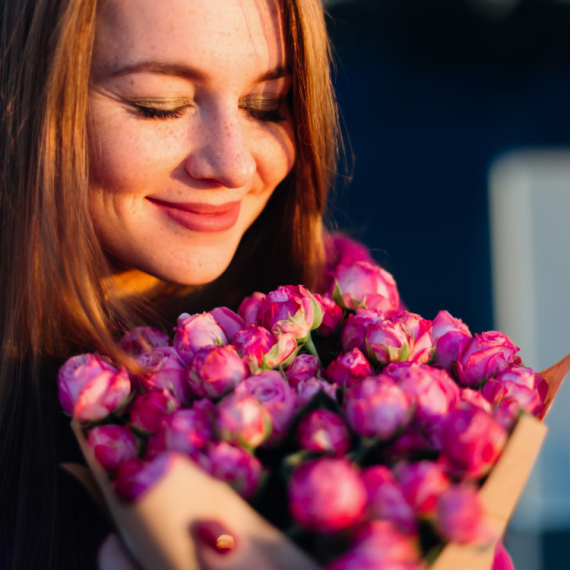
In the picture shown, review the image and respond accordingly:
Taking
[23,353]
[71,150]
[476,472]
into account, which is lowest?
[23,353]

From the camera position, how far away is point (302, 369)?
56cm

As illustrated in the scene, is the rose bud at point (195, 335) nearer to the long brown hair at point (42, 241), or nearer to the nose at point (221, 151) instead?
the long brown hair at point (42, 241)

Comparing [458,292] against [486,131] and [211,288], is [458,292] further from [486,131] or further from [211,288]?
[211,288]

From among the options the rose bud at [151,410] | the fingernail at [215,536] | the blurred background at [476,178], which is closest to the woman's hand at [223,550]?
the fingernail at [215,536]

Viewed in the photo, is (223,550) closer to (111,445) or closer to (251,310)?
(111,445)

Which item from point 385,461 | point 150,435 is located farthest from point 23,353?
point 385,461

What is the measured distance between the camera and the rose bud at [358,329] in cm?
60

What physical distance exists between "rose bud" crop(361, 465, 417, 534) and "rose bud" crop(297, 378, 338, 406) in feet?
0.34

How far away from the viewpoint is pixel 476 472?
42cm

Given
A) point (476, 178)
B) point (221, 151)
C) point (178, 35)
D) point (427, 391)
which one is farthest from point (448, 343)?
point (476, 178)

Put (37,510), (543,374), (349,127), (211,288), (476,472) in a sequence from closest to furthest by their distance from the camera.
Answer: (476,472) < (543,374) < (37,510) < (211,288) < (349,127)

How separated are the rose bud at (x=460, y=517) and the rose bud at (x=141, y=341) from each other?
0.34 meters

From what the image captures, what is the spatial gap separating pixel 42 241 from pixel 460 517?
1.97 feet

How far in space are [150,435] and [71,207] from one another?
0.36 meters
